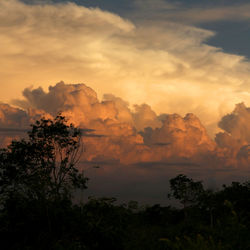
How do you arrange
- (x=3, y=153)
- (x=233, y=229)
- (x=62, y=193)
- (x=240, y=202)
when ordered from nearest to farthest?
1. (x=233, y=229)
2. (x=62, y=193)
3. (x=3, y=153)
4. (x=240, y=202)

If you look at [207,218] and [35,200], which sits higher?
[35,200]

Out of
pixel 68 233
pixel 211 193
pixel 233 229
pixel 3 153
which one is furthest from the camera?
pixel 211 193

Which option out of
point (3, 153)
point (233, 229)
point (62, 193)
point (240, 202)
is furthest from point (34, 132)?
point (233, 229)

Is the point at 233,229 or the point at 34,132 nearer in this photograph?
the point at 233,229

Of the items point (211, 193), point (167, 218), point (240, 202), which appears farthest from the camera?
point (167, 218)

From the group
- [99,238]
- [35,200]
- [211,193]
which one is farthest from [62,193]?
[211,193]

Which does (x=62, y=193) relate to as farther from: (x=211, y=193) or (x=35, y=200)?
(x=211, y=193)

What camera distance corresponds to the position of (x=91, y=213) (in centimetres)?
2509

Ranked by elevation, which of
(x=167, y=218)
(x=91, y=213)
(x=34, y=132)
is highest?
(x=34, y=132)

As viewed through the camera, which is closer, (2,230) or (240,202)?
(2,230)

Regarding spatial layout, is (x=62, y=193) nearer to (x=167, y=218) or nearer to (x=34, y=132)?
(x=34, y=132)

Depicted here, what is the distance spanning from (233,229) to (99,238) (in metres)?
9.97

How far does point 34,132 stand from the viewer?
2014 inches

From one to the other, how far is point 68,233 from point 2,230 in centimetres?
371
